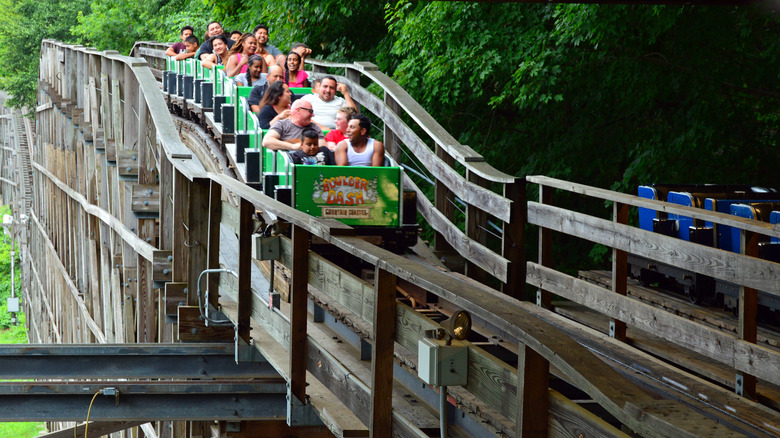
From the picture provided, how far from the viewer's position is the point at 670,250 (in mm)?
5438

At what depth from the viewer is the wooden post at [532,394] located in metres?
2.79

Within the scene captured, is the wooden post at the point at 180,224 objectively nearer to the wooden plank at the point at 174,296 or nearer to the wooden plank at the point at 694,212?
the wooden plank at the point at 174,296

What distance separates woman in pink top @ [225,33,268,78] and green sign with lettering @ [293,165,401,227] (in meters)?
6.54

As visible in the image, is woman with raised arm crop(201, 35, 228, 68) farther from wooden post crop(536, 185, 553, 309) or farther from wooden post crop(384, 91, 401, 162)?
wooden post crop(536, 185, 553, 309)

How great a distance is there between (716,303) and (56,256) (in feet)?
62.7

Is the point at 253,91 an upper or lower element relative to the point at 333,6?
lower

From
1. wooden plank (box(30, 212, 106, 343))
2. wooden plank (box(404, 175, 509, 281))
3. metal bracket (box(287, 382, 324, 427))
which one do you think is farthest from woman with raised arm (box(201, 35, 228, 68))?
metal bracket (box(287, 382, 324, 427))

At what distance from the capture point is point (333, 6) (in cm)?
1753

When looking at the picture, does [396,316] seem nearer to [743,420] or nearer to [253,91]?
[743,420]

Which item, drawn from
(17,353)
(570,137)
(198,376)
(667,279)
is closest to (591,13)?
(570,137)

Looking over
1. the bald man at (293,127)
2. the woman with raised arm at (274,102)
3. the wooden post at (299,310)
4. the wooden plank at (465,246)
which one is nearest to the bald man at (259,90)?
the woman with raised arm at (274,102)

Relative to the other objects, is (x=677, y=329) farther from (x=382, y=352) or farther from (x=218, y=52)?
(x=218, y=52)

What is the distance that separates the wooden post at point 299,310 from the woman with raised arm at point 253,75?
860 centimetres

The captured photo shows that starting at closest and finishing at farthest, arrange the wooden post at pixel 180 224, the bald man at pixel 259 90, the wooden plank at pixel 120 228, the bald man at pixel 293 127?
1. the wooden post at pixel 180 224
2. the wooden plank at pixel 120 228
3. the bald man at pixel 293 127
4. the bald man at pixel 259 90
